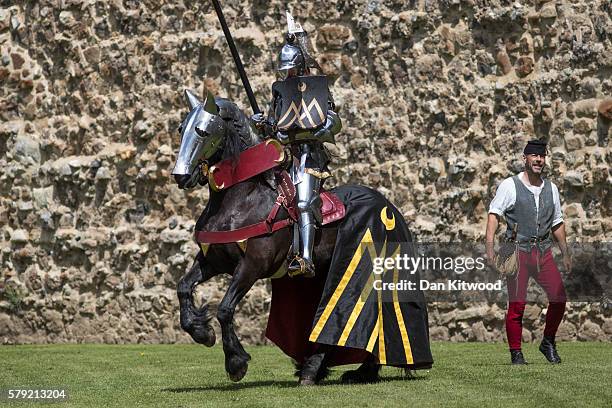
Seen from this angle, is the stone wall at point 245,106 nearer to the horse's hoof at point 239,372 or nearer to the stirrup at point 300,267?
the stirrup at point 300,267

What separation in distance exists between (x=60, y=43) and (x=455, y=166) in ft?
16.7

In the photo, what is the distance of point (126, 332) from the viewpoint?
14.9 metres

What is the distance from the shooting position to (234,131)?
9328 mm

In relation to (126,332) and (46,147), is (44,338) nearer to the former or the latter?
(126,332)

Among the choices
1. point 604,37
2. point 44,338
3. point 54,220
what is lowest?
point 44,338

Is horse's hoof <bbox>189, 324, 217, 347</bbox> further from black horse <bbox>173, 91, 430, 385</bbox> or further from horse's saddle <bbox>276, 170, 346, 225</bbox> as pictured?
horse's saddle <bbox>276, 170, 346, 225</bbox>

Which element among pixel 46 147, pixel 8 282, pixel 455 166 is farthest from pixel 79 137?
pixel 455 166

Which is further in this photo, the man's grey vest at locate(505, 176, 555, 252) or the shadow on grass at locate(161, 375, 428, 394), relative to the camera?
the man's grey vest at locate(505, 176, 555, 252)

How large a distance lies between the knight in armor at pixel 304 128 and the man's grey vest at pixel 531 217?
6.66ft

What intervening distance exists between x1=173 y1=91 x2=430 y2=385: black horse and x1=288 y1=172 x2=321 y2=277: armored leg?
0.44 ft

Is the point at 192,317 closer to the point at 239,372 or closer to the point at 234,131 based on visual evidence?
the point at 239,372

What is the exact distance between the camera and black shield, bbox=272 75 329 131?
369 inches

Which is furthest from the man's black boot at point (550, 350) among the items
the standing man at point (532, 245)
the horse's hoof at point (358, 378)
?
the horse's hoof at point (358, 378)

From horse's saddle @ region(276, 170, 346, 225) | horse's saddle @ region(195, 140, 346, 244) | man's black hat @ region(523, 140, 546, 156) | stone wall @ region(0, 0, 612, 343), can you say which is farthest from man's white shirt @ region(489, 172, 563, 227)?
stone wall @ region(0, 0, 612, 343)
